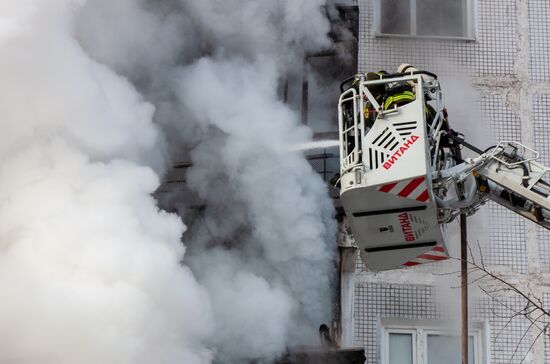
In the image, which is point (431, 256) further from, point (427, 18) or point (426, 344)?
point (427, 18)

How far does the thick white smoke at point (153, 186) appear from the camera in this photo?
26.6 feet

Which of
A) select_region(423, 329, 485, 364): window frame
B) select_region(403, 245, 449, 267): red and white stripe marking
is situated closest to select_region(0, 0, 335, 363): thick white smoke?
select_region(423, 329, 485, 364): window frame

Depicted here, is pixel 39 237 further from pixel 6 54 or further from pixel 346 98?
pixel 346 98

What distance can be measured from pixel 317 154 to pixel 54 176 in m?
2.42

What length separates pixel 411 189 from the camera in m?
7.71

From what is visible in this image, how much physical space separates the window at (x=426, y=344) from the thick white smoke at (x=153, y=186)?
0.72 meters

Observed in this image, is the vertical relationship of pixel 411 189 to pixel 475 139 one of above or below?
below

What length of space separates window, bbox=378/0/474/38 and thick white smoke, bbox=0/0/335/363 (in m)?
1.05

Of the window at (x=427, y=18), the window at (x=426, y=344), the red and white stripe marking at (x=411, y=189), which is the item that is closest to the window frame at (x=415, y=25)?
the window at (x=427, y=18)

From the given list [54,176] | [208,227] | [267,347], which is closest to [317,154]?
[208,227]

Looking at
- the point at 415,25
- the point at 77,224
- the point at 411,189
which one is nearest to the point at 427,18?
the point at 415,25

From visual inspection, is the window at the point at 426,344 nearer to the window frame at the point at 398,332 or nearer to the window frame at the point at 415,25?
the window frame at the point at 398,332

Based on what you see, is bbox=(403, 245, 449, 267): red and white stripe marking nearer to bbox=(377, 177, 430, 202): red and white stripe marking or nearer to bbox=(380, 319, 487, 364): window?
bbox=(377, 177, 430, 202): red and white stripe marking

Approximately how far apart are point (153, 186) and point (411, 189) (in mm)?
2186
